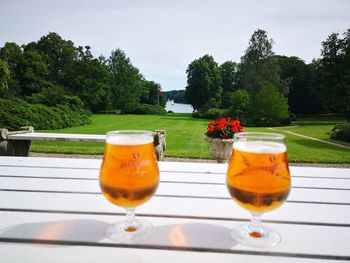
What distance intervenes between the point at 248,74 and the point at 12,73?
34091 millimetres

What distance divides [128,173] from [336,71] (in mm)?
38600

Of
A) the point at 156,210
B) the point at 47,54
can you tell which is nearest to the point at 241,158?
the point at 156,210

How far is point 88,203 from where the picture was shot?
3.89ft

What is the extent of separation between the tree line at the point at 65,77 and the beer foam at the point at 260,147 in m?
29.7

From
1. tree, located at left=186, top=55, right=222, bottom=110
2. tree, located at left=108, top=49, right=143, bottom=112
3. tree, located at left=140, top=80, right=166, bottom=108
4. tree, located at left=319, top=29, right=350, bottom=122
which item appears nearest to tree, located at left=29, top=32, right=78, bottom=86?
tree, located at left=108, top=49, right=143, bottom=112

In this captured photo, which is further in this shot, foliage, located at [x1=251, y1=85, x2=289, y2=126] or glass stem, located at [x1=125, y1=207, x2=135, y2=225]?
foliage, located at [x1=251, y1=85, x2=289, y2=126]

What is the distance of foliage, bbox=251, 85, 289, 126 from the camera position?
33688 millimetres

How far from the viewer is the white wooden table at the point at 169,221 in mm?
805

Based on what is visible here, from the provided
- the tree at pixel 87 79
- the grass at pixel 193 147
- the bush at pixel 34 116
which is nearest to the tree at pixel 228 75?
the tree at pixel 87 79

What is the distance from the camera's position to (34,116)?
20.3 m

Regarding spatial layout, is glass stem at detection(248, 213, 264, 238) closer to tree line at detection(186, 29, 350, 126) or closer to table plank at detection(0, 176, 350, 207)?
table plank at detection(0, 176, 350, 207)

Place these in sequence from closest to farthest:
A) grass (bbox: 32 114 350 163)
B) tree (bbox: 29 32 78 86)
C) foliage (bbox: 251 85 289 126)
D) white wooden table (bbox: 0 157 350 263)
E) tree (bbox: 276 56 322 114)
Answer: white wooden table (bbox: 0 157 350 263)
grass (bbox: 32 114 350 163)
foliage (bbox: 251 85 289 126)
tree (bbox: 29 32 78 86)
tree (bbox: 276 56 322 114)

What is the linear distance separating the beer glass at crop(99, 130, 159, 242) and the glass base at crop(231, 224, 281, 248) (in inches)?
12.4

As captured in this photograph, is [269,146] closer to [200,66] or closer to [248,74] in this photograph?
[248,74]
